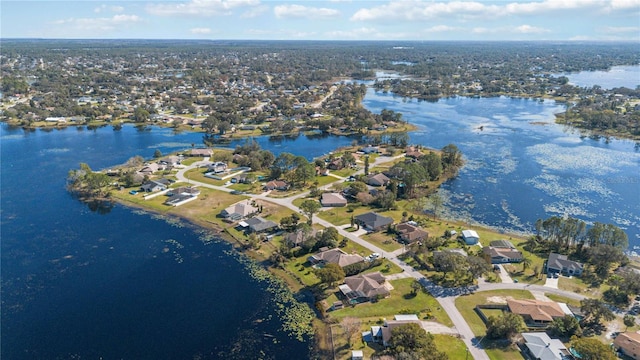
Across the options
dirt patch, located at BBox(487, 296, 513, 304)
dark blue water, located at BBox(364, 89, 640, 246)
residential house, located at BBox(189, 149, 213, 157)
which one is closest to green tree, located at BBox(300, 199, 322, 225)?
dark blue water, located at BBox(364, 89, 640, 246)

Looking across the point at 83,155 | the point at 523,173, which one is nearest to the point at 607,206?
the point at 523,173

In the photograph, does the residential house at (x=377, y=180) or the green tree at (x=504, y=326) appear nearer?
the green tree at (x=504, y=326)

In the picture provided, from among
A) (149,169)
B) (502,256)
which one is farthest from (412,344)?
(149,169)

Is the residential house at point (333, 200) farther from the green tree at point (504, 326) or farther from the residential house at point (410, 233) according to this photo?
the green tree at point (504, 326)

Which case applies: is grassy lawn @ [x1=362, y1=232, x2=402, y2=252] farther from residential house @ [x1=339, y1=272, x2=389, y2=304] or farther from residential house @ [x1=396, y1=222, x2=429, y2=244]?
residential house @ [x1=339, y1=272, x2=389, y2=304]

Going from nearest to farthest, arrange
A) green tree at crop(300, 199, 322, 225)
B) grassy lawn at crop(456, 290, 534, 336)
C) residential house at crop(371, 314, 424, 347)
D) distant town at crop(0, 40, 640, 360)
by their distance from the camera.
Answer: residential house at crop(371, 314, 424, 347) → distant town at crop(0, 40, 640, 360) → grassy lawn at crop(456, 290, 534, 336) → green tree at crop(300, 199, 322, 225)

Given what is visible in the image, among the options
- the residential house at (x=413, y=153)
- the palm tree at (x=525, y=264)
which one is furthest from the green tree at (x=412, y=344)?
the residential house at (x=413, y=153)
